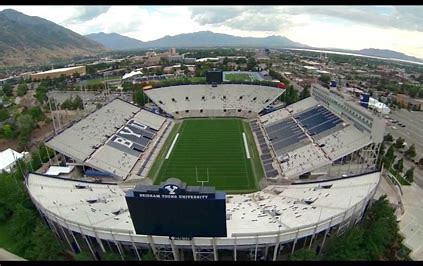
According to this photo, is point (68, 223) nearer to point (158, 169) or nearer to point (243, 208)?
point (243, 208)

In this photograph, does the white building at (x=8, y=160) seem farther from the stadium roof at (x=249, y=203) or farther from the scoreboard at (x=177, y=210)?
the scoreboard at (x=177, y=210)

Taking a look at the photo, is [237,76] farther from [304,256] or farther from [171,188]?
[171,188]

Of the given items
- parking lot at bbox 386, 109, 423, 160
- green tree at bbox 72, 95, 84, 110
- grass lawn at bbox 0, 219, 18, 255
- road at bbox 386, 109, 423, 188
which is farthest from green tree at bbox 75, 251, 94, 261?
green tree at bbox 72, 95, 84, 110

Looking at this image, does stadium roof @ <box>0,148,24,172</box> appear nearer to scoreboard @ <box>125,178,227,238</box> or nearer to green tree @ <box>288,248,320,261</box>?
scoreboard @ <box>125,178,227,238</box>

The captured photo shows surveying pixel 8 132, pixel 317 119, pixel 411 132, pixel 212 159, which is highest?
pixel 317 119

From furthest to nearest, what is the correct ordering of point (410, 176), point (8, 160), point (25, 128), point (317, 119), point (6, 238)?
1. point (25, 128)
2. point (317, 119)
3. point (8, 160)
4. point (410, 176)
5. point (6, 238)

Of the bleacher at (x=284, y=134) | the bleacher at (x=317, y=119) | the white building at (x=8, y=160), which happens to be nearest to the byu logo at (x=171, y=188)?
the bleacher at (x=284, y=134)

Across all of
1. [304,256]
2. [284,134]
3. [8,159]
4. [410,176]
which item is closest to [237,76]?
[284,134]
